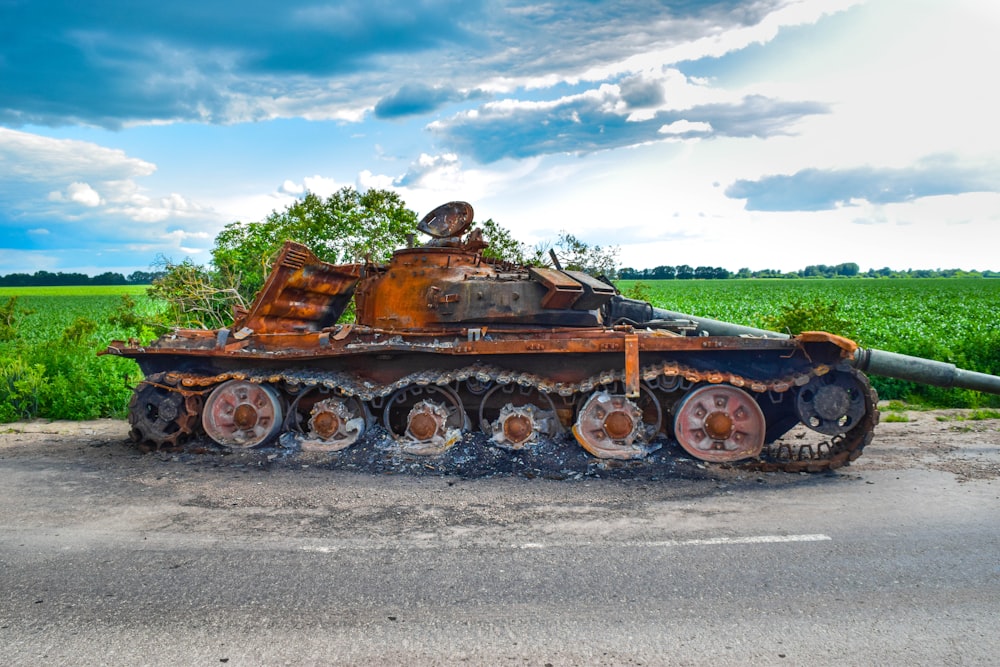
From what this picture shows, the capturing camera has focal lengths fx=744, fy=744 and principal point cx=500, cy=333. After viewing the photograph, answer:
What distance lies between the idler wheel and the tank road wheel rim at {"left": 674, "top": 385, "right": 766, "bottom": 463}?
21.5 inches

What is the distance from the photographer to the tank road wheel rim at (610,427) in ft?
28.9

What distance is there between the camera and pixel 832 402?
8.63 meters

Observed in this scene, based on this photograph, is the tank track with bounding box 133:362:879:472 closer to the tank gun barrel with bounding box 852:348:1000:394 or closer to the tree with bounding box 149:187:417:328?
the tank gun barrel with bounding box 852:348:1000:394

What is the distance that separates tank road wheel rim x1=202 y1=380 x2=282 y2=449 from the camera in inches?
376

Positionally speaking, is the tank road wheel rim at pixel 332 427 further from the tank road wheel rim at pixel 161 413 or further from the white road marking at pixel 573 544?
the white road marking at pixel 573 544

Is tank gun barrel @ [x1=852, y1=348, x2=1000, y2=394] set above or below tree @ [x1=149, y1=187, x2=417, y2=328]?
below

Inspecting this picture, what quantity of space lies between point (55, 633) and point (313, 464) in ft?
14.1

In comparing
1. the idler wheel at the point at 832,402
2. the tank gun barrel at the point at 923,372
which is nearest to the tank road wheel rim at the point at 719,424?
the idler wheel at the point at 832,402

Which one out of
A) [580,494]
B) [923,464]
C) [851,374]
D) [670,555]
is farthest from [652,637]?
[923,464]

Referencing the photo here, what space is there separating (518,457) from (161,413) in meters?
4.75

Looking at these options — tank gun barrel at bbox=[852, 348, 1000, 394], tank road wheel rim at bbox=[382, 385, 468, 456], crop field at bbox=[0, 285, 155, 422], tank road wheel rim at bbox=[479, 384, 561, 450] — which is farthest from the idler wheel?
crop field at bbox=[0, 285, 155, 422]

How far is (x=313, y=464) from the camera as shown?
29.3 ft

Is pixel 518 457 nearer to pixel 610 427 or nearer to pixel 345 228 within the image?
pixel 610 427

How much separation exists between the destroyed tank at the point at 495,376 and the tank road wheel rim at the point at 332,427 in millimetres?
18
